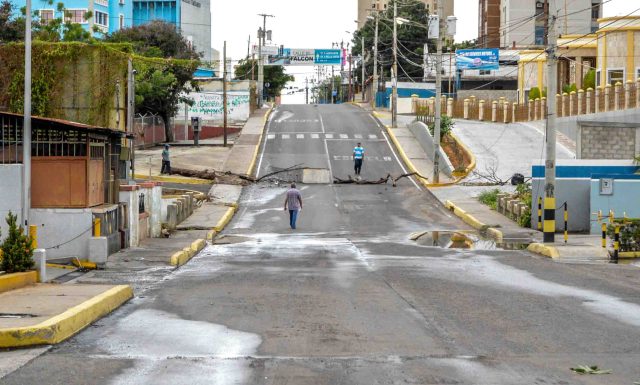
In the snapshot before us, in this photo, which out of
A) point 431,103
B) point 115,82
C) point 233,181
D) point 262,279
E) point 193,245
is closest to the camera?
point 262,279

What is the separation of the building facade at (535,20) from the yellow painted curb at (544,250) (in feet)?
250

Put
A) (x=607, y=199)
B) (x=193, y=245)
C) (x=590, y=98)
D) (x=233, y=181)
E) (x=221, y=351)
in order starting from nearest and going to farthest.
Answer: (x=221, y=351)
(x=193, y=245)
(x=607, y=199)
(x=233, y=181)
(x=590, y=98)

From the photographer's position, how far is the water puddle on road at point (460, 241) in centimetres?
2708

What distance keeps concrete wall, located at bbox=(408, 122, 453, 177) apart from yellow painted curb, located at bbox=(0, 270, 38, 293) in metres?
34.1

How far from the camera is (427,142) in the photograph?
56.0 metres

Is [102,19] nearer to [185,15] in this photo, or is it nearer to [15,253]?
[185,15]

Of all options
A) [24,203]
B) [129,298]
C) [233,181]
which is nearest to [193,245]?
[24,203]

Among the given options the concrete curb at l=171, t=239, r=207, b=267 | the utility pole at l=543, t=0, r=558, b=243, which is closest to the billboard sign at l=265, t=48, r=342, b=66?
the utility pole at l=543, t=0, r=558, b=243

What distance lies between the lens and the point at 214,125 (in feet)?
261

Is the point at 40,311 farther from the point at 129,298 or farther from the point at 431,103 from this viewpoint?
the point at 431,103

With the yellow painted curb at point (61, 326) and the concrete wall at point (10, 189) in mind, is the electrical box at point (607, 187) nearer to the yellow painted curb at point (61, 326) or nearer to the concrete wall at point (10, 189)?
the concrete wall at point (10, 189)

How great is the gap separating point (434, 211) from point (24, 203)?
2116cm

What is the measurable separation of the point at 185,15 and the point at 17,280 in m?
101

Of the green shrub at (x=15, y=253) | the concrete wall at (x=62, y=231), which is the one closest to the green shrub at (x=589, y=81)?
the concrete wall at (x=62, y=231)
